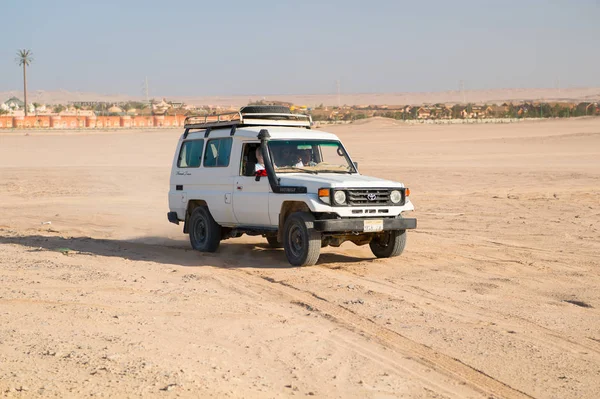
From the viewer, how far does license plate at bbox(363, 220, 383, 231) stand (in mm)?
12816

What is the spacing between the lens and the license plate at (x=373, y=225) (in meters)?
12.8

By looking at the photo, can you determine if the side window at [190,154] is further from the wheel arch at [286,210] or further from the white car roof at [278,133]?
the wheel arch at [286,210]

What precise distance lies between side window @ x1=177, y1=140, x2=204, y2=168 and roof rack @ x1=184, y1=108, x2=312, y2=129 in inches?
11.1

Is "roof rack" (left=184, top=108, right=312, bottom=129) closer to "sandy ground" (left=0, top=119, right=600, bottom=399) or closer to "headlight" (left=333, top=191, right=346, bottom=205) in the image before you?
"sandy ground" (left=0, top=119, right=600, bottom=399)

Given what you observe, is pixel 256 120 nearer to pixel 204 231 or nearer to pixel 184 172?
pixel 184 172

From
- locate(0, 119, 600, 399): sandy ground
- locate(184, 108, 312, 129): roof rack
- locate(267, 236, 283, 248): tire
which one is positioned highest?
locate(184, 108, 312, 129): roof rack

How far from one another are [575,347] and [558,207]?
1247 centimetres

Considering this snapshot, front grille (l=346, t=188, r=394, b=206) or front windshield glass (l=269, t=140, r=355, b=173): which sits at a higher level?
front windshield glass (l=269, t=140, r=355, b=173)

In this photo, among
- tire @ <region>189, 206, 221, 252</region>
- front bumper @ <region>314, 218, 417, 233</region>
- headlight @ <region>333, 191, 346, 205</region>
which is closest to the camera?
front bumper @ <region>314, 218, 417, 233</region>

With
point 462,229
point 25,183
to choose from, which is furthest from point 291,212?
point 25,183

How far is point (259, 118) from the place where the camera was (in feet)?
48.4

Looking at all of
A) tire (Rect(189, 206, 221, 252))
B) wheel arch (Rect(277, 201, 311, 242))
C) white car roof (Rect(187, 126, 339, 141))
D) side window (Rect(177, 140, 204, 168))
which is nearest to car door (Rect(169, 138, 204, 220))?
side window (Rect(177, 140, 204, 168))

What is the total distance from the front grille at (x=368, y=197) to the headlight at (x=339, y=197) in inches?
3.6

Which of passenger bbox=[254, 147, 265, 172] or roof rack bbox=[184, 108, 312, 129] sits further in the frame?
roof rack bbox=[184, 108, 312, 129]
